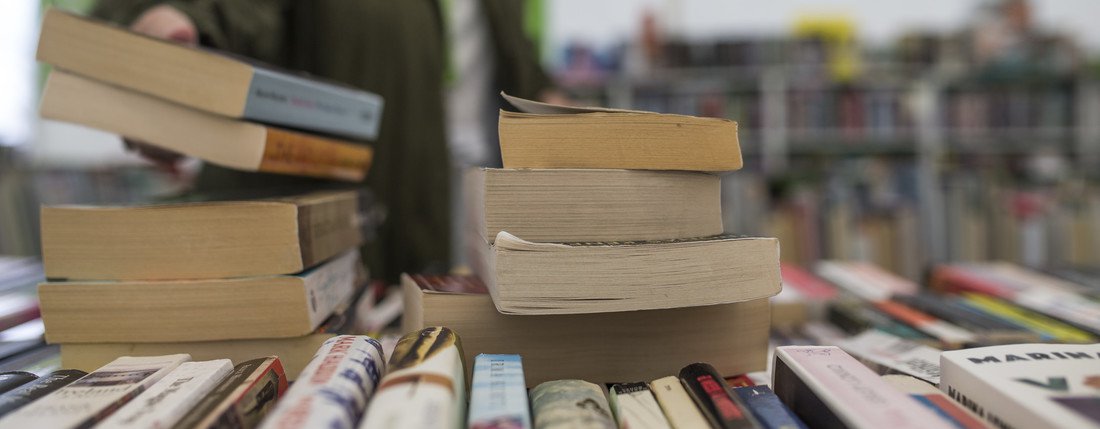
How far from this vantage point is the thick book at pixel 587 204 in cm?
45

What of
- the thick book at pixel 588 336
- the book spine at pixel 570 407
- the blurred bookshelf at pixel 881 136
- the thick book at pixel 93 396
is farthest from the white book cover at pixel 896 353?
the blurred bookshelf at pixel 881 136

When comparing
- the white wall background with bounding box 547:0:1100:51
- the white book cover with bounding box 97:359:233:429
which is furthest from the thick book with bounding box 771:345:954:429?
the white wall background with bounding box 547:0:1100:51

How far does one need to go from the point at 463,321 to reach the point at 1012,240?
322 centimetres

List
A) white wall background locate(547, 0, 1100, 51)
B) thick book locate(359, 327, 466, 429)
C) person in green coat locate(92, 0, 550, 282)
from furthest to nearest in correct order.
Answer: white wall background locate(547, 0, 1100, 51) < person in green coat locate(92, 0, 550, 282) < thick book locate(359, 327, 466, 429)

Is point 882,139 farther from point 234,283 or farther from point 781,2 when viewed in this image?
point 234,283

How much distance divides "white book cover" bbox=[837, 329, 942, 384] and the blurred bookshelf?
2411mm

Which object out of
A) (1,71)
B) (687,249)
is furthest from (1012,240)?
(1,71)

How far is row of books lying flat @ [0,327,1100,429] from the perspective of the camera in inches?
12.5

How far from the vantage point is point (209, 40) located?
77 cm

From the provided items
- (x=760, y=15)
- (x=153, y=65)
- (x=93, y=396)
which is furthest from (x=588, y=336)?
(x=760, y=15)

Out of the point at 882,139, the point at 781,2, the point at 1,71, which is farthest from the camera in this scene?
the point at 781,2

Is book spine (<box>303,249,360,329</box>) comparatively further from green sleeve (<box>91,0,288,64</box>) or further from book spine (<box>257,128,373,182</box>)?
green sleeve (<box>91,0,288,64</box>)

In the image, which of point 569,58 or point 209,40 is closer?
point 209,40

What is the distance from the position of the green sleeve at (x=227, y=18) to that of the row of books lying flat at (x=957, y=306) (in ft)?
2.38
